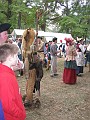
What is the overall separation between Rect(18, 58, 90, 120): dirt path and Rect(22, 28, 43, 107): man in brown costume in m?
0.41

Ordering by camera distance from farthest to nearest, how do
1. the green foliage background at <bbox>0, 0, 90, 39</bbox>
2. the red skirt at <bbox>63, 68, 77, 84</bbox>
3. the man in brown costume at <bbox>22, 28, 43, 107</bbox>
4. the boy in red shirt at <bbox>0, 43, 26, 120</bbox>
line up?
the green foliage background at <bbox>0, 0, 90, 39</bbox>
the red skirt at <bbox>63, 68, 77, 84</bbox>
the man in brown costume at <bbox>22, 28, 43, 107</bbox>
the boy in red shirt at <bbox>0, 43, 26, 120</bbox>

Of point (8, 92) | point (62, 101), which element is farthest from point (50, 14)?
point (8, 92)

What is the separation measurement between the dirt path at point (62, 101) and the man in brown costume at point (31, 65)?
1.35 feet

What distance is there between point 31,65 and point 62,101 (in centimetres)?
149

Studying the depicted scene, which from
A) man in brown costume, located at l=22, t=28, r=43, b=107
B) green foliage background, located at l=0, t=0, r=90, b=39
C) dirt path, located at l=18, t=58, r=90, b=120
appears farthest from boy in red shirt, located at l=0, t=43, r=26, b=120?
green foliage background, located at l=0, t=0, r=90, b=39

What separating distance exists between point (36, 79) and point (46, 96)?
1.30m

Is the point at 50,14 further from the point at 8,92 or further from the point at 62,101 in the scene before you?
the point at 8,92

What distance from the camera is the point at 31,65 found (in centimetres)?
601

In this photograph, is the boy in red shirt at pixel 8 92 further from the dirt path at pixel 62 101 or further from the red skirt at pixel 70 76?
the red skirt at pixel 70 76

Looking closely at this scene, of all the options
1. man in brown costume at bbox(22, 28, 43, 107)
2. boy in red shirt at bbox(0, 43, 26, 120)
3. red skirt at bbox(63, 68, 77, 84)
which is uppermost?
boy in red shirt at bbox(0, 43, 26, 120)

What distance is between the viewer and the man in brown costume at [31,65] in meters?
5.93

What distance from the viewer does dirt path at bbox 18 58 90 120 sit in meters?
5.68

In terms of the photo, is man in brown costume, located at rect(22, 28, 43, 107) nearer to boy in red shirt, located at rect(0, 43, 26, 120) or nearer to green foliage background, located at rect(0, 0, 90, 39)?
boy in red shirt, located at rect(0, 43, 26, 120)

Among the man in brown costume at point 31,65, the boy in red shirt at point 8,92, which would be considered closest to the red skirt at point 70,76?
the man in brown costume at point 31,65
